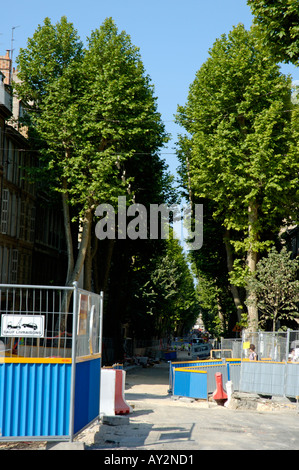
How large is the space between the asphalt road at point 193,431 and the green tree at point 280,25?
890 centimetres

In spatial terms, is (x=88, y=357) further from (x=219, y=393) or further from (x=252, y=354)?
(x=252, y=354)

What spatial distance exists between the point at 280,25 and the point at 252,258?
18807mm

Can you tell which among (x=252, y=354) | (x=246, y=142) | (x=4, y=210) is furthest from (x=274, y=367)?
(x=4, y=210)

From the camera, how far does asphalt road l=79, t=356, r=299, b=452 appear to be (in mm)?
10922

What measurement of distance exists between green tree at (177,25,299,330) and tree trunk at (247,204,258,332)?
5 cm

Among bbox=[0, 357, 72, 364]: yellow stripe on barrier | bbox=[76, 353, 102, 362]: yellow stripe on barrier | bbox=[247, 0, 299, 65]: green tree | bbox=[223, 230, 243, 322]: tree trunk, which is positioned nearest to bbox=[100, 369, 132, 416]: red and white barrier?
bbox=[76, 353, 102, 362]: yellow stripe on barrier

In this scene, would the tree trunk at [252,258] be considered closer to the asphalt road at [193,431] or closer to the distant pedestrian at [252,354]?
the distant pedestrian at [252,354]

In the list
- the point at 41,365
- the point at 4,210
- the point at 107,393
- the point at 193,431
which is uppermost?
the point at 4,210

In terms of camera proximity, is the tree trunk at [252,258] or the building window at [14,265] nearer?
the tree trunk at [252,258]

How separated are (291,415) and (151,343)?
158ft

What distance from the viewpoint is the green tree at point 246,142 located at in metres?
31.7

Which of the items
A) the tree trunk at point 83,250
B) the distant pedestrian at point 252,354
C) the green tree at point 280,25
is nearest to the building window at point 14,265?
the tree trunk at point 83,250

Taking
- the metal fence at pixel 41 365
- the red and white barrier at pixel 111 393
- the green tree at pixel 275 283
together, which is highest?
the green tree at pixel 275 283

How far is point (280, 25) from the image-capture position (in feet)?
53.0
